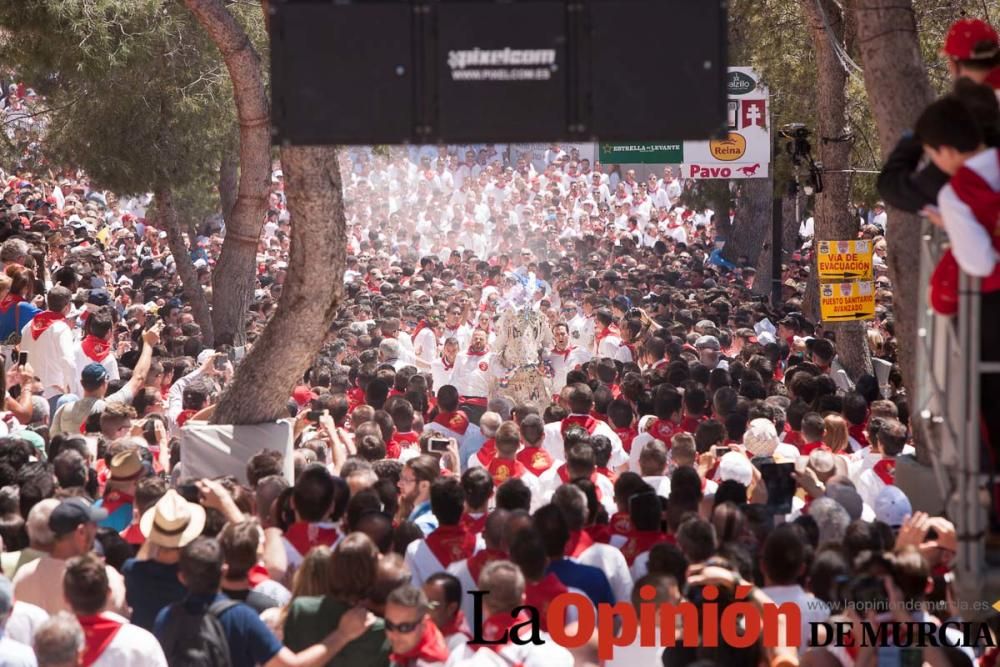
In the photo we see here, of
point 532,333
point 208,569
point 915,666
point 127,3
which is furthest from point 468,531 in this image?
point 127,3

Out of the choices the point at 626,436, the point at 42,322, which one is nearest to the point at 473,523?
the point at 626,436

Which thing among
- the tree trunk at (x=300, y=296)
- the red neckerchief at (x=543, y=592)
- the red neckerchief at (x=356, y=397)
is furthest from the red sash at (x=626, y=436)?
the red neckerchief at (x=543, y=592)

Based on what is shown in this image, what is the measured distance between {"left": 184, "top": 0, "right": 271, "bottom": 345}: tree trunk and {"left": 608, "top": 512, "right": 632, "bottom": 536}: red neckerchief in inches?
222

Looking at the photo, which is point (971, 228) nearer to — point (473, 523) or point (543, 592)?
point (543, 592)

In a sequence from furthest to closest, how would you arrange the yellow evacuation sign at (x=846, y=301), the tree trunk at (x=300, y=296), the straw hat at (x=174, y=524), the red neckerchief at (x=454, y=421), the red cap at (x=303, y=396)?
1. the yellow evacuation sign at (x=846, y=301)
2. the red cap at (x=303, y=396)
3. the red neckerchief at (x=454, y=421)
4. the tree trunk at (x=300, y=296)
5. the straw hat at (x=174, y=524)

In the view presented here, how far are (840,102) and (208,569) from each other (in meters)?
10.6

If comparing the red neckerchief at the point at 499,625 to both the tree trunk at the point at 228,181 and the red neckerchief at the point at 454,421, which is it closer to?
the red neckerchief at the point at 454,421

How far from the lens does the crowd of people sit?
655cm

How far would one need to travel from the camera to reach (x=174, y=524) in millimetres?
7281

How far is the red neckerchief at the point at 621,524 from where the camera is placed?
328 inches

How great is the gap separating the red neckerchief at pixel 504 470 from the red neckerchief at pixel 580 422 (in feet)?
3.83

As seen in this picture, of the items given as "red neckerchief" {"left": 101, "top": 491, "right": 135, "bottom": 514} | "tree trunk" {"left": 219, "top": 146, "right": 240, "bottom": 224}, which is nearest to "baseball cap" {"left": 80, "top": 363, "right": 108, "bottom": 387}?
"red neckerchief" {"left": 101, "top": 491, "right": 135, "bottom": 514}

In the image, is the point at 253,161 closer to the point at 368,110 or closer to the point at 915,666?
the point at 368,110

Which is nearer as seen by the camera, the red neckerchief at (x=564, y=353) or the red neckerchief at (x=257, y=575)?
the red neckerchief at (x=257, y=575)
